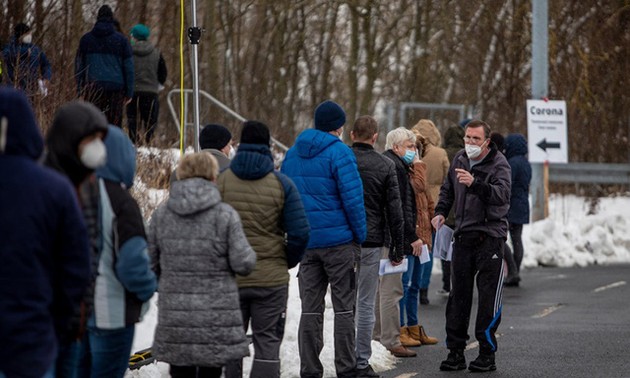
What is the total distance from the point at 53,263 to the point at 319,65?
30599 mm

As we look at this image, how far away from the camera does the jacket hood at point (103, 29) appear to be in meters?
16.9

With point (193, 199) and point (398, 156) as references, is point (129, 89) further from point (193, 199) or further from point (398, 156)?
point (193, 199)

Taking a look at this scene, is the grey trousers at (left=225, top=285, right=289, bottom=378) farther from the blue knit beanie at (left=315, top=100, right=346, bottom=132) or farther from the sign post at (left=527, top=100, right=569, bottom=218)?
the sign post at (left=527, top=100, right=569, bottom=218)

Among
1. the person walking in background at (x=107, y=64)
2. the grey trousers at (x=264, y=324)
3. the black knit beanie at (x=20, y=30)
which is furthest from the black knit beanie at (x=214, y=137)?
the person walking in background at (x=107, y=64)

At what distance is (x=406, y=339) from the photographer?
499 inches

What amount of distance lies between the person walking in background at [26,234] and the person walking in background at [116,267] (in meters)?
1.31

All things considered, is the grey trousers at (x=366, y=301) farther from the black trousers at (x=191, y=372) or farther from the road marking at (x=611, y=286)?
the road marking at (x=611, y=286)

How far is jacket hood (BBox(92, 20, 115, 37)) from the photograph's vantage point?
1688 cm

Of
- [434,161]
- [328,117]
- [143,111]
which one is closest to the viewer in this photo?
[328,117]

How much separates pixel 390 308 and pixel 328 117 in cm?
229

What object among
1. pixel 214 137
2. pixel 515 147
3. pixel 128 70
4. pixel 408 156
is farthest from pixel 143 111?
pixel 214 137

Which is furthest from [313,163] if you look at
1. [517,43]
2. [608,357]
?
[517,43]

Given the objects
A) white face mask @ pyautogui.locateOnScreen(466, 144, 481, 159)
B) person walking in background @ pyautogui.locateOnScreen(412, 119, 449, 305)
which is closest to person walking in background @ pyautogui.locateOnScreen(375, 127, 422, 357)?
white face mask @ pyautogui.locateOnScreen(466, 144, 481, 159)

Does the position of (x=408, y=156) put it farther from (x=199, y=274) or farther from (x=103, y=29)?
(x=103, y=29)
